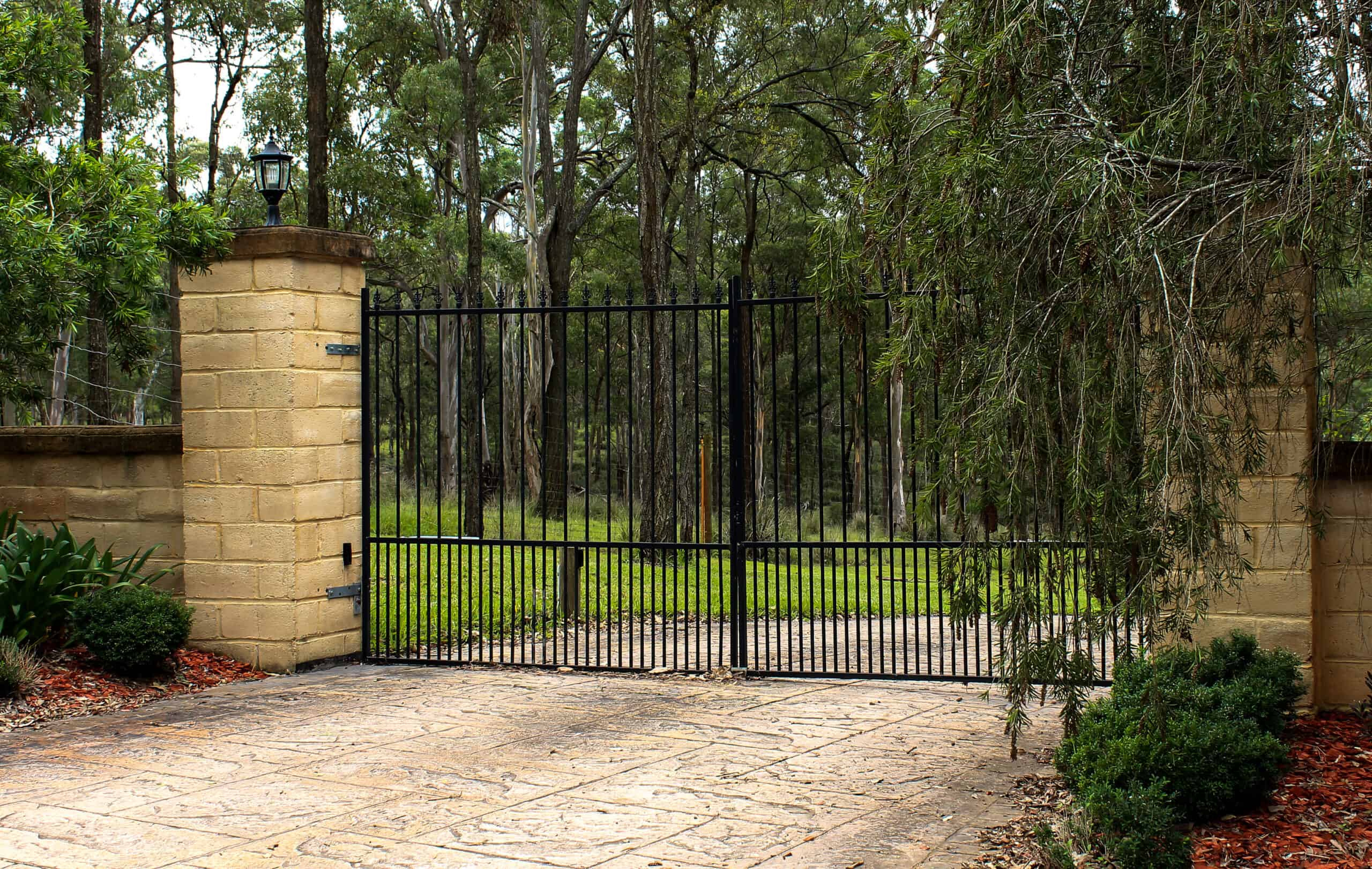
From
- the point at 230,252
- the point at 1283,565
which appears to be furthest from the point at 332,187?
the point at 1283,565

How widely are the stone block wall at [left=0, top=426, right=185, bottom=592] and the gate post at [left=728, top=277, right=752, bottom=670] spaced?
3776 mm

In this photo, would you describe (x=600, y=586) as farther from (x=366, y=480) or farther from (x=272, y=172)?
(x=272, y=172)

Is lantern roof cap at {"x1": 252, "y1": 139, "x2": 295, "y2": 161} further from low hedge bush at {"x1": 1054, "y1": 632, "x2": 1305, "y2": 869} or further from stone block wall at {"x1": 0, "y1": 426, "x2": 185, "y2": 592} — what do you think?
low hedge bush at {"x1": 1054, "y1": 632, "x2": 1305, "y2": 869}

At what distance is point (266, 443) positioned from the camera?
7.96 meters

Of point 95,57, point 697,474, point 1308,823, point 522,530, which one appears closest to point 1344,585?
point 1308,823

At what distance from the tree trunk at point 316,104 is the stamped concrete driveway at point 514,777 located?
10.8 m

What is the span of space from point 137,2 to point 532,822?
28.3 m

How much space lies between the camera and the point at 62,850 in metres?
4.43

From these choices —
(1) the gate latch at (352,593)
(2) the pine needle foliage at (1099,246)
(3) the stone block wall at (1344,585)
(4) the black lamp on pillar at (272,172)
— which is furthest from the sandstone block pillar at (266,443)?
(3) the stone block wall at (1344,585)

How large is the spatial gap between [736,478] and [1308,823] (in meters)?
3.97

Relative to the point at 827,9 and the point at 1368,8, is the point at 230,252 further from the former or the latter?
the point at 827,9

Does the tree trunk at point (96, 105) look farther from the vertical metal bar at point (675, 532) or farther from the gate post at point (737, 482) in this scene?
the gate post at point (737, 482)

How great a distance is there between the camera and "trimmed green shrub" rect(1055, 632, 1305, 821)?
14.5 feet

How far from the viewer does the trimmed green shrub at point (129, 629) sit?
7.34m
